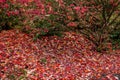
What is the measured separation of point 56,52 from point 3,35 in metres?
2.98

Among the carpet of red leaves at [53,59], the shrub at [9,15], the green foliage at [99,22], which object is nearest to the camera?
the carpet of red leaves at [53,59]

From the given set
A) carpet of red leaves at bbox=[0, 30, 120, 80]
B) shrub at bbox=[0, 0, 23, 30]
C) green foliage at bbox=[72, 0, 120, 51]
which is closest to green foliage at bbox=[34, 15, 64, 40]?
carpet of red leaves at bbox=[0, 30, 120, 80]

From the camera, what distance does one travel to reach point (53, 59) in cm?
1272

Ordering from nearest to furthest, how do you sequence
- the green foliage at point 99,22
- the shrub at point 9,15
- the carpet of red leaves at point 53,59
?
1. the carpet of red leaves at point 53,59
2. the shrub at point 9,15
3. the green foliage at point 99,22

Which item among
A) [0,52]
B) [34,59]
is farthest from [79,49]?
[0,52]

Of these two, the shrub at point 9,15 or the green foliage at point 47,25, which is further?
the green foliage at point 47,25

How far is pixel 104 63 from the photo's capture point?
1388 centimetres

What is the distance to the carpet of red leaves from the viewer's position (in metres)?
11.1

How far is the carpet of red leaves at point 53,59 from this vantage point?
11.1m

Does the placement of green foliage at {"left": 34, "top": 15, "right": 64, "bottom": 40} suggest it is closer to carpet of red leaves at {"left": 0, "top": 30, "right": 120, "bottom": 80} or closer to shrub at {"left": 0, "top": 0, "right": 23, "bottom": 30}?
carpet of red leaves at {"left": 0, "top": 30, "right": 120, "bottom": 80}

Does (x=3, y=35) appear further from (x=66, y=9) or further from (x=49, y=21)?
(x=66, y=9)

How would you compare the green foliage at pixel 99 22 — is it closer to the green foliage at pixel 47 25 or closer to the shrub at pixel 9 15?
the green foliage at pixel 47 25

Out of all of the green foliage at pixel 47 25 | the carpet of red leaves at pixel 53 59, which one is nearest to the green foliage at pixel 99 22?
the carpet of red leaves at pixel 53 59

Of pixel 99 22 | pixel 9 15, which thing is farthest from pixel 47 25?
pixel 99 22
